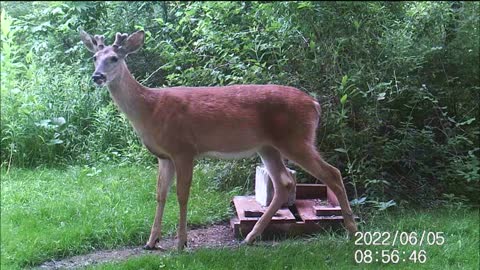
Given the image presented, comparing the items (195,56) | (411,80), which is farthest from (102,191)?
(411,80)

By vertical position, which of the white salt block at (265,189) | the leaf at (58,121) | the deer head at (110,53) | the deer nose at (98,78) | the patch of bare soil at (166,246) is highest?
the deer head at (110,53)

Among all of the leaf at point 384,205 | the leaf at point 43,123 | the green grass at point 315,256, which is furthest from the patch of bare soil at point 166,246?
the leaf at point 43,123

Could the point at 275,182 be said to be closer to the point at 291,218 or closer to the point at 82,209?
the point at 291,218

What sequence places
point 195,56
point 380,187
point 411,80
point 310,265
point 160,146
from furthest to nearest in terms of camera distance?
point 195,56, point 411,80, point 380,187, point 160,146, point 310,265

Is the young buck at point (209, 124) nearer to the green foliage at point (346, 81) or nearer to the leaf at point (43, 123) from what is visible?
the green foliage at point (346, 81)

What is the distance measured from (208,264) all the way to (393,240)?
1365 millimetres

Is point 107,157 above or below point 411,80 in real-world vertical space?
below

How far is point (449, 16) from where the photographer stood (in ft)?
20.4

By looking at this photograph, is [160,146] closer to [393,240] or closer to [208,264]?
[208,264]

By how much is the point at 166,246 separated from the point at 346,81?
2007 mm

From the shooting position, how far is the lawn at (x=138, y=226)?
4.22 m

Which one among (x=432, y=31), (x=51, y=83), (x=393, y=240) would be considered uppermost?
(x=432, y=31)

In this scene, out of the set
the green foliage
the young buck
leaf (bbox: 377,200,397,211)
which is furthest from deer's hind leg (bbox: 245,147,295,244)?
leaf (bbox: 377,200,397,211)

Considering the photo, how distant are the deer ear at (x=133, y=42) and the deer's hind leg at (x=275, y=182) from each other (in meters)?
1.17
